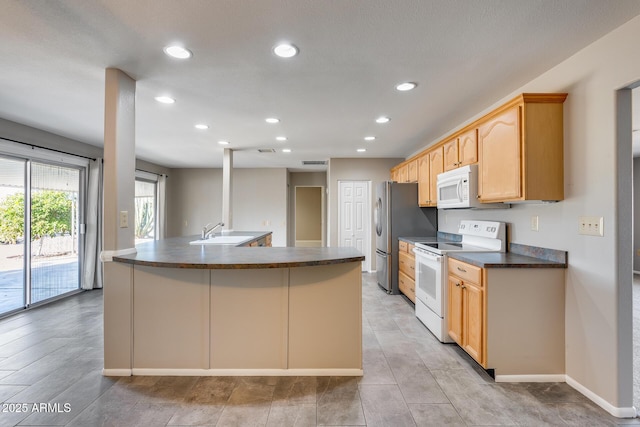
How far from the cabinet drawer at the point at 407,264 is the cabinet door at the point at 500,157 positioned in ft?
4.60

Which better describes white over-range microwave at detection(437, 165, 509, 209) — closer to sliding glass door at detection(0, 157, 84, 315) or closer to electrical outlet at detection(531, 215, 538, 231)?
electrical outlet at detection(531, 215, 538, 231)

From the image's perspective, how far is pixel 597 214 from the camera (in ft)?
6.31

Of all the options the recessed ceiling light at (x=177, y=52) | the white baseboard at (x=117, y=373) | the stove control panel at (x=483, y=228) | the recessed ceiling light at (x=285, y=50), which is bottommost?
the white baseboard at (x=117, y=373)

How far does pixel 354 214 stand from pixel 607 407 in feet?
14.4

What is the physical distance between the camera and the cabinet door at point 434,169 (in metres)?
3.57

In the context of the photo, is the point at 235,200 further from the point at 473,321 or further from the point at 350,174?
the point at 473,321

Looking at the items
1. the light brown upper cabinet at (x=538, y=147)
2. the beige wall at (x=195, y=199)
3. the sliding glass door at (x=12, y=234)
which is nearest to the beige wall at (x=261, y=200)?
the beige wall at (x=195, y=199)

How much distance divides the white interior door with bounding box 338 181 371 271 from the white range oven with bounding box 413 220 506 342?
2416 millimetres

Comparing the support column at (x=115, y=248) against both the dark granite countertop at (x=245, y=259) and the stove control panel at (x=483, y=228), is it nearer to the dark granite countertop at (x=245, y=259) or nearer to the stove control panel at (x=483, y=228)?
the dark granite countertop at (x=245, y=259)

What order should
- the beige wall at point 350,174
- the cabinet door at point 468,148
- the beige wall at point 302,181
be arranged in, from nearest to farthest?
the cabinet door at point 468,148, the beige wall at point 350,174, the beige wall at point 302,181

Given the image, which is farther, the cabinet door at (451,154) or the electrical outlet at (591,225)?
the cabinet door at (451,154)

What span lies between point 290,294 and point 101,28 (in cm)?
204

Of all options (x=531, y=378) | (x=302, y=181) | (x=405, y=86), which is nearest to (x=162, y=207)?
(x=302, y=181)

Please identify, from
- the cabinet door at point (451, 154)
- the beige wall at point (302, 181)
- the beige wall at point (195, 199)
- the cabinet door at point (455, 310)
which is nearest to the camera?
the cabinet door at point (455, 310)
